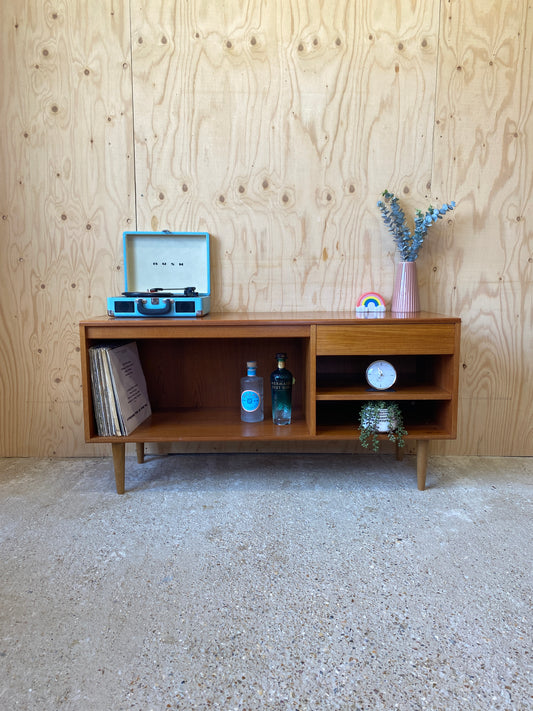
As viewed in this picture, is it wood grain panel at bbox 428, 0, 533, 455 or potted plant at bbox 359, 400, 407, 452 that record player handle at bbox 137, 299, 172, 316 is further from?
wood grain panel at bbox 428, 0, 533, 455

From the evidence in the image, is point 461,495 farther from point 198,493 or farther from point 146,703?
point 146,703

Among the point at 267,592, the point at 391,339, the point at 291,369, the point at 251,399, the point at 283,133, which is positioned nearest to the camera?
the point at 267,592

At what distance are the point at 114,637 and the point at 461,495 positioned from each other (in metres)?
1.33

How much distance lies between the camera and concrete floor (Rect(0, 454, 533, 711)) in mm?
895

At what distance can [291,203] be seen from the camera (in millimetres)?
2029

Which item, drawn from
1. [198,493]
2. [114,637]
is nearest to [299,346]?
[198,493]

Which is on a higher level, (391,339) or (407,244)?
(407,244)

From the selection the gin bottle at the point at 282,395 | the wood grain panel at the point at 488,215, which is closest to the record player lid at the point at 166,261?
the gin bottle at the point at 282,395

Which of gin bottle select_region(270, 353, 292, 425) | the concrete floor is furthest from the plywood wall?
the concrete floor

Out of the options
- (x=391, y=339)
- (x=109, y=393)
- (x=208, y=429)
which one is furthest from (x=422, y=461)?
(x=109, y=393)

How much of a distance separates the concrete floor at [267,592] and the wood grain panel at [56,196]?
409mm

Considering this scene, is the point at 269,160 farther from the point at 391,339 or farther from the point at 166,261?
the point at 391,339

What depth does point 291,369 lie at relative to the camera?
214cm

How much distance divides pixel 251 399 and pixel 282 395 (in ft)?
0.43
